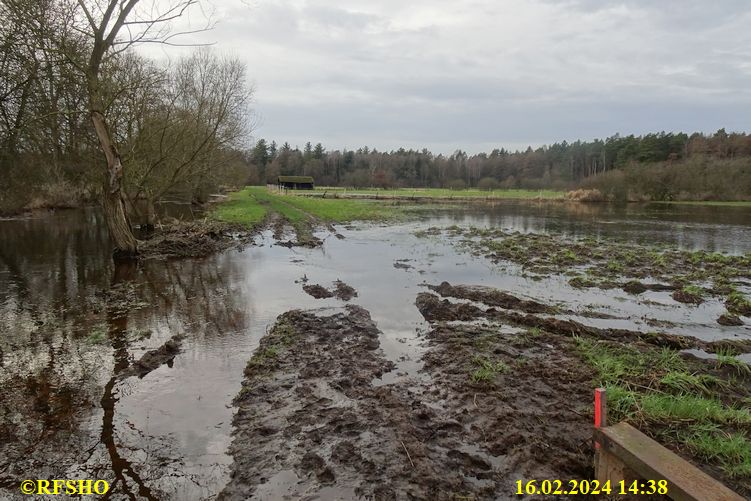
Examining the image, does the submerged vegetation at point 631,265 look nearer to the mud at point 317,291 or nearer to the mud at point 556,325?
the mud at point 556,325

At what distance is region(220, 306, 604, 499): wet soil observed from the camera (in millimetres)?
4340

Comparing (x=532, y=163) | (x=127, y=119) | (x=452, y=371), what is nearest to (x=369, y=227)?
(x=127, y=119)

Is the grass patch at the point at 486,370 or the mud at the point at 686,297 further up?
the mud at the point at 686,297

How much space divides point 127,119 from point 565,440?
22194mm

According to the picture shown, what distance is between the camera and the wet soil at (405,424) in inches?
171

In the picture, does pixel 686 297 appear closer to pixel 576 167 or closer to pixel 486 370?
pixel 486 370

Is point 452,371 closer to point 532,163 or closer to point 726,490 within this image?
point 726,490

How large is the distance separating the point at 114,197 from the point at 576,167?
112 metres

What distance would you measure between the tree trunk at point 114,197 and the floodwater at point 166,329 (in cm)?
121

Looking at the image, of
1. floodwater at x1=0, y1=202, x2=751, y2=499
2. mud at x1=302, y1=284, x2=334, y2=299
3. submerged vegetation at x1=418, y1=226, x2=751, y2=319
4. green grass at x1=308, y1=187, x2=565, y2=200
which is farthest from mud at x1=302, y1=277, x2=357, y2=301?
green grass at x1=308, y1=187, x2=565, y2=200

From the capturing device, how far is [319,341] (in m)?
8.21

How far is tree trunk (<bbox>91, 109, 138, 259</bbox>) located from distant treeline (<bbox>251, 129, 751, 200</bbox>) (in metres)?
40.3

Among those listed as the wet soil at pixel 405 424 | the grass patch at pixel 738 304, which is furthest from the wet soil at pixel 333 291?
the grass patch at pixel 738 304

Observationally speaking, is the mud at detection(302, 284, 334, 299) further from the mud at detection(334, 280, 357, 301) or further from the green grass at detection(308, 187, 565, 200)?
the green grass at detection(308, 187, 565, 200)
